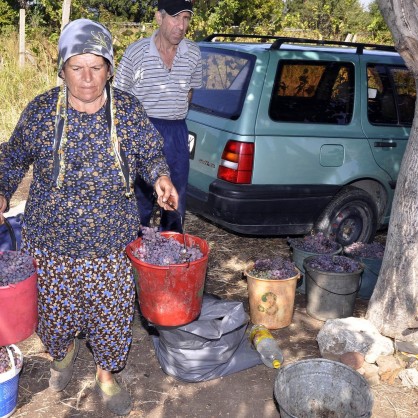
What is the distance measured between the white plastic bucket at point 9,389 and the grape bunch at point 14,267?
684 millimetres

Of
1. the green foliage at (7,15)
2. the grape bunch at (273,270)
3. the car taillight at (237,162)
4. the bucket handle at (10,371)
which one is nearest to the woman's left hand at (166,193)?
the bucket handle at (10,371)

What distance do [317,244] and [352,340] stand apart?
119cm

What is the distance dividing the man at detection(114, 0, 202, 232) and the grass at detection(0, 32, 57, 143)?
5.58 meters

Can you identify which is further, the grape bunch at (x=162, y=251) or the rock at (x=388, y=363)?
the rock at (x=388, y=363)

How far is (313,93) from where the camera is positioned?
5.39 meters

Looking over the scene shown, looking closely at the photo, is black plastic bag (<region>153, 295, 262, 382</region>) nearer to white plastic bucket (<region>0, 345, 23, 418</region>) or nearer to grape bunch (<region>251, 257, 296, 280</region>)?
grape bunch (<region>251, 257, 296, 280</region>)

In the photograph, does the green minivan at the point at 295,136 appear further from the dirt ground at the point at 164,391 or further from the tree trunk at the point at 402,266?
the dirt ground at the point at 164,391

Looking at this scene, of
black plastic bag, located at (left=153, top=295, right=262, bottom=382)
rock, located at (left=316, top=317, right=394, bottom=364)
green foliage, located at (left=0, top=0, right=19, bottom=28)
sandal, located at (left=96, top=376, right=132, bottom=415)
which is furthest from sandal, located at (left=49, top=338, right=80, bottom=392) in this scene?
green foliage, located at (left=0, top=0, right=19, bottom=28)

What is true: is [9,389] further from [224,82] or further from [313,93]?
[313,93]

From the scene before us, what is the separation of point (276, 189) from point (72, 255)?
98.8 inches

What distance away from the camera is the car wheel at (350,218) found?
5648 millimetres

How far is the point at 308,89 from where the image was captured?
5.35 meters

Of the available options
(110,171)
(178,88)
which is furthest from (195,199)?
(110,171)

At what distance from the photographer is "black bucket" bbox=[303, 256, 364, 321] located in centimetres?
475
